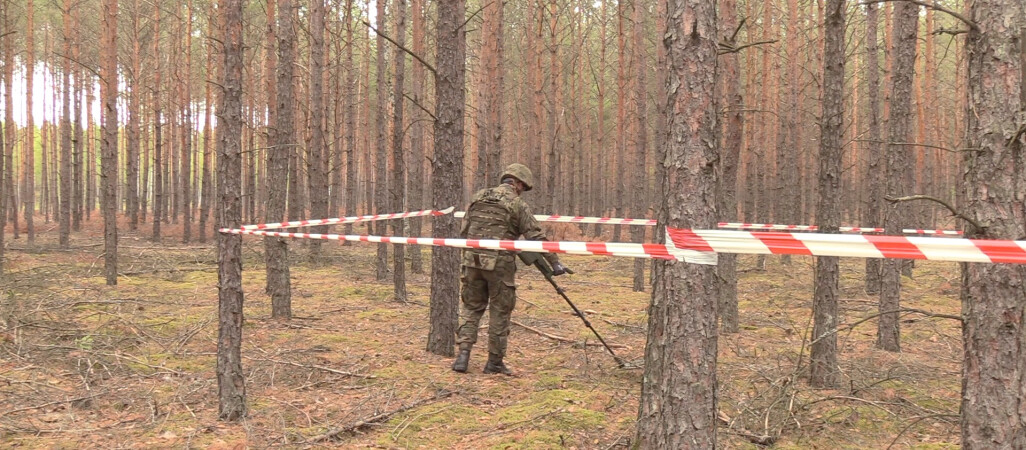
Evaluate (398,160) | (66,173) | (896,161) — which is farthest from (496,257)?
(66,173)

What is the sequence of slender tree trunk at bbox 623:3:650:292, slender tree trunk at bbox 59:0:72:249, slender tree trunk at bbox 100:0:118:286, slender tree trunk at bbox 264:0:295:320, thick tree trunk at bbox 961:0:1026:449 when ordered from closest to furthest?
thick tree trunk at bbox 961:0:1026:449
slender tree trunk at bbox 264:0:295:320
slender tree trunk at bbox 100:0:118:286
slender tree trunk at bbox 623:3:650:292
slender tree trunk at bbox 59:0:72:249

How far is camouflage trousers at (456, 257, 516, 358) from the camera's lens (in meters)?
6.15

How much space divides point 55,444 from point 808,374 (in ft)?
19.7

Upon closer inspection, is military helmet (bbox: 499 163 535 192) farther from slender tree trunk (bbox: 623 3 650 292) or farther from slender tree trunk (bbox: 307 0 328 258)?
slender tree trunk (bbox: 307 0 328 258)

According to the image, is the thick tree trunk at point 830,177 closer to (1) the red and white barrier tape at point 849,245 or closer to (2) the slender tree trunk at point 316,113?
(1) the red and white barrier tape at point 849,245

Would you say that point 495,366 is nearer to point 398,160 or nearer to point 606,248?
point 606,248

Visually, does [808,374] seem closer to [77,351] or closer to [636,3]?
[77,351]

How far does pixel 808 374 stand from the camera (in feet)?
19.8

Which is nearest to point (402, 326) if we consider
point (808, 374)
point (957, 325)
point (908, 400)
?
point (808, 374)

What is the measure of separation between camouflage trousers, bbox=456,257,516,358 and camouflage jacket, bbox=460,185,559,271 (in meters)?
0.12

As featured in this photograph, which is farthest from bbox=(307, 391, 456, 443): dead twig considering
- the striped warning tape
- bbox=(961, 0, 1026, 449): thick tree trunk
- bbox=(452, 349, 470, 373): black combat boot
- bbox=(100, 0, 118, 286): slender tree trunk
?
bbox=(100, 0, 118, 286): slender tree trunk

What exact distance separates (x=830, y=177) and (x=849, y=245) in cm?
261

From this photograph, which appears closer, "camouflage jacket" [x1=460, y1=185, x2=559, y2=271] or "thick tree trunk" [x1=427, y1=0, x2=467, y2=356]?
"camouflage jacket" [x1=460, y1=185, x2=559, y2=271]

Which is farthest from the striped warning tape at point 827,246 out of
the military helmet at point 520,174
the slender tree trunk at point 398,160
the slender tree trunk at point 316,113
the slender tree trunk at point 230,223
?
the slender tree trunk at point 316,113
